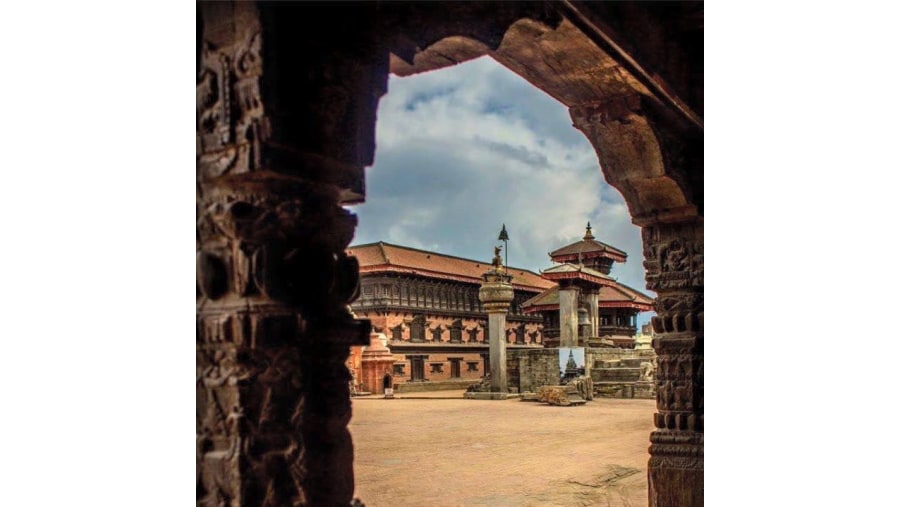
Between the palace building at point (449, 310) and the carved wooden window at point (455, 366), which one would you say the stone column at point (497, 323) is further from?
the carved wooden window at point (455, 366)

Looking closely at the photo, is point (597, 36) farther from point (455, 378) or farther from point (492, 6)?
point (455, 378)

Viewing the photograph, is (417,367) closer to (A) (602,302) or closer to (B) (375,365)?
(B) (375,365)

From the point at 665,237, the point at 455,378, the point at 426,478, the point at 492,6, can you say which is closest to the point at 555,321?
the point at 455,378

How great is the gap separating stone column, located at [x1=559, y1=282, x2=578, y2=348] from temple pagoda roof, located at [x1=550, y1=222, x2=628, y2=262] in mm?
8747

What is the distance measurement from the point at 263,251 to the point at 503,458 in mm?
8781

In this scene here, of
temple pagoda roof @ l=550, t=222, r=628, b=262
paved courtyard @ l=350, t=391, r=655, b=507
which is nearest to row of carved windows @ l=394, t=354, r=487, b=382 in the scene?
temple pagoda roof @ l=550, t=222, r=628, b=262

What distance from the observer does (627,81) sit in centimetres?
378

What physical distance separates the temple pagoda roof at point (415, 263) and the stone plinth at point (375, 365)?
455 centimetres

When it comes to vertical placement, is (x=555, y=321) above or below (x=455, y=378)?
above

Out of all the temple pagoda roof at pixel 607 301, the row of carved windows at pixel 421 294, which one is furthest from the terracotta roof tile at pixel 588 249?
the row of carved windows at pixel 421 294

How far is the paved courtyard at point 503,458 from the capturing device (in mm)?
7535

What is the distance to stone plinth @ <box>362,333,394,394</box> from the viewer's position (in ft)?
86.0

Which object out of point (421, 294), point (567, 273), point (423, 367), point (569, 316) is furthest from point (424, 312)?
point (569, 316)

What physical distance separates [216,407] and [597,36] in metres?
2.27
